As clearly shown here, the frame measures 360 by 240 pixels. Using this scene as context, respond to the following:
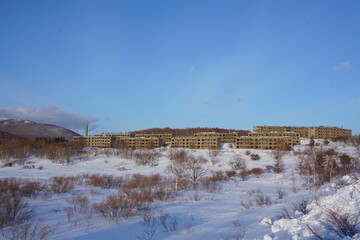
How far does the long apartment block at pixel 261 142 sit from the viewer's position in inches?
2281

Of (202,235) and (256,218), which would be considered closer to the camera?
(202,235)

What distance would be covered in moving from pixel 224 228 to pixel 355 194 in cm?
411

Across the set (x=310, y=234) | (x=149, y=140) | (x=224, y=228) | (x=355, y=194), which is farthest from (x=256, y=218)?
(x=149, y=140)

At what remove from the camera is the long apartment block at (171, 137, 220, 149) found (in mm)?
64938

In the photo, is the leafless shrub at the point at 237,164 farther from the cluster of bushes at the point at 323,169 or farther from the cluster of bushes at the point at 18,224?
the cluster of bushes at the point at 18,224

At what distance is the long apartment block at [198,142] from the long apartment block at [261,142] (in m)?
5.85

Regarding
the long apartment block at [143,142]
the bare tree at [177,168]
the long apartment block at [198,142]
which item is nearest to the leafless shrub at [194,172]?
the bare tree at [177,168]

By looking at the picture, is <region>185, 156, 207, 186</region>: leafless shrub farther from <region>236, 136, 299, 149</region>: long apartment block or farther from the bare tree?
<region>236, 136, 299, 149</region>: long apartment block

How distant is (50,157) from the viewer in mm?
46062

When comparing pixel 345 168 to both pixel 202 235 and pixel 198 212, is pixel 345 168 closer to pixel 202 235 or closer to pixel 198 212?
pixel 198 212

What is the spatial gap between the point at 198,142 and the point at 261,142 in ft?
53.8

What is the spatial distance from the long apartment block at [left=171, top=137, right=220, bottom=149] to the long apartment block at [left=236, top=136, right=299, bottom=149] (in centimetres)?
585

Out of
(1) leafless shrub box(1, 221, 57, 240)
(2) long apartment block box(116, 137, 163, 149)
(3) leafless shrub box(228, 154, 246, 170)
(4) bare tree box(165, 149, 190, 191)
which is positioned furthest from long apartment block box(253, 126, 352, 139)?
(1) leafless shrub box(1, 221, 57, 240)

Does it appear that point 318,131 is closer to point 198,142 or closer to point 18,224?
point 198,142
